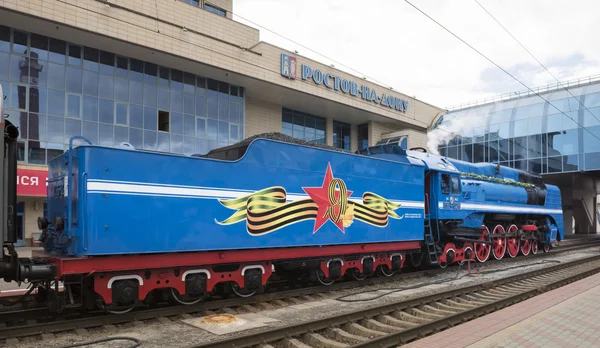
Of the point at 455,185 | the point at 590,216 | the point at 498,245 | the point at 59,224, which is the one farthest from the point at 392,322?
the point at 590,216

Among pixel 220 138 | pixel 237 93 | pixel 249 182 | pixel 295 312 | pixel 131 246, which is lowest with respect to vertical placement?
pixel 295 312

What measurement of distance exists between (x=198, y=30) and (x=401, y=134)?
61.4 feet

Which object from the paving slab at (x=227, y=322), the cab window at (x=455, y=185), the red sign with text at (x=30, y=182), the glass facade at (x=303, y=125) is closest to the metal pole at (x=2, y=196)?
the paving slab at (x=227, y=322)

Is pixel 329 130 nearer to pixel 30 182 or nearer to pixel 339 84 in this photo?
pixel 339 84

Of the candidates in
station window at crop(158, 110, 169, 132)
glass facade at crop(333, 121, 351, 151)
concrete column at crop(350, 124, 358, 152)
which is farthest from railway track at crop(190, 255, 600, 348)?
concrete column at crop(350, 124, 358, 152)

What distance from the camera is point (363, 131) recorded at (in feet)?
119

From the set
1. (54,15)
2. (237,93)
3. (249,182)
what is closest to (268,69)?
(237,93)

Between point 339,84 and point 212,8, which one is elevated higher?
point 212,8

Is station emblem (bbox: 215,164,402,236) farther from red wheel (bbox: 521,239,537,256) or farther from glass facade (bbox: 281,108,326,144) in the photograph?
glass facade (bbox: 281,108,326,144)

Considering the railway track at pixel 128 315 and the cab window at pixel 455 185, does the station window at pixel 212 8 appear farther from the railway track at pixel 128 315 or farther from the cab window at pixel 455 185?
the railway track at pixel 128 315

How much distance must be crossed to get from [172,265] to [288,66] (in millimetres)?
21396

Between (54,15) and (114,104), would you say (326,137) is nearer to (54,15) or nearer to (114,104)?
(114,104)

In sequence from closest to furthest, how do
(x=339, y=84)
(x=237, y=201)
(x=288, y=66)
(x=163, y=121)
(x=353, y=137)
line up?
(x=237, y=201) < (x=163, y=121) < (x=288, y=66) < (x=339, y=84) < (x=353, y=137)

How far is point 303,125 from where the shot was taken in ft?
106
